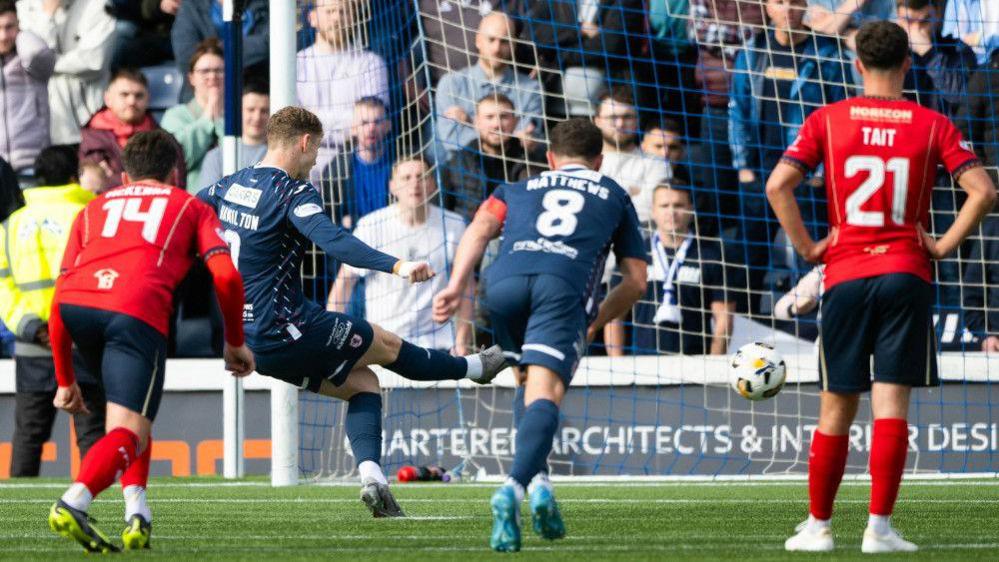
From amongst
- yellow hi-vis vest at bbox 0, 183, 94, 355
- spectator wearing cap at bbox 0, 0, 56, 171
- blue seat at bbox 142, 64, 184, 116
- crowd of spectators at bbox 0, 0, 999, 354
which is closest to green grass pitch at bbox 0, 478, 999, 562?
yellow hi-vis vest at bbox 0, 183, 94, 355

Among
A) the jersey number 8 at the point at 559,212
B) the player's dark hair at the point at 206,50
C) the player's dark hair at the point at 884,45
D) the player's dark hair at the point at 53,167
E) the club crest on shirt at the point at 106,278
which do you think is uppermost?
the player's dark hair at the point at 206,50

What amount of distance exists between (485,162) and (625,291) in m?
5.67

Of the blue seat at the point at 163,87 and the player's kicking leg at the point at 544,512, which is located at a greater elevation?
the blue seat at the point at 163,87

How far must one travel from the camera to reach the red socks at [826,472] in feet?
17.5

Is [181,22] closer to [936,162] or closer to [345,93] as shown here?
[345,93]

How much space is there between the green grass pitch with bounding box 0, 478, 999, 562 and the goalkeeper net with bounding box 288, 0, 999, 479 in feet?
4.16

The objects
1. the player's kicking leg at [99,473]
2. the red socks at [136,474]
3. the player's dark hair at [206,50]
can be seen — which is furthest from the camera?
the player's dark hair at [206,50]

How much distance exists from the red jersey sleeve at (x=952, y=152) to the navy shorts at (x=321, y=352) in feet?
9.48

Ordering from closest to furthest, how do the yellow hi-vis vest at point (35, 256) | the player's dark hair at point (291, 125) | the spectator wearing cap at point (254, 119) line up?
the player's dark hair at point (291, 125) → the yellow hi-vis vest at point (35, 256) → the spectator wearing cap at point (254, 119)

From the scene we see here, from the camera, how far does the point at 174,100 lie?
43.8ft

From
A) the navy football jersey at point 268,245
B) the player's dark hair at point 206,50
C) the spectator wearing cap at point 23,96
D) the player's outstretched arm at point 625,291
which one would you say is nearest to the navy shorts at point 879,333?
the player's outstretched arm at point 625,291

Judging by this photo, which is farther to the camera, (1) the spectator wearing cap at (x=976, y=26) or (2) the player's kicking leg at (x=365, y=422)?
(1) the spectator wearing cap at (x=976, y=26)

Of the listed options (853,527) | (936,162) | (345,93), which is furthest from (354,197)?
(936,162)

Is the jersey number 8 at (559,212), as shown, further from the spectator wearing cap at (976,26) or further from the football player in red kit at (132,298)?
the spectator wearing cap at (976,26)
